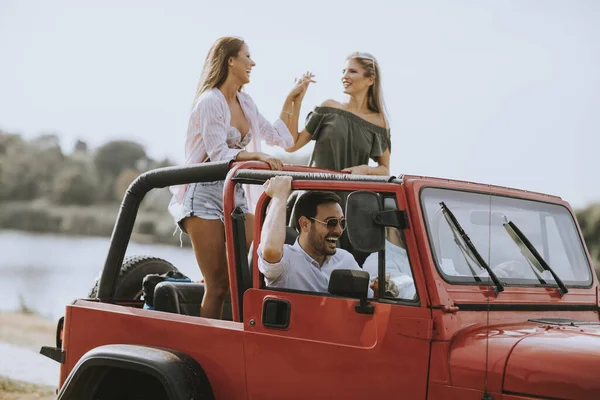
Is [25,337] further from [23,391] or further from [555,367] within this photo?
[555,367]

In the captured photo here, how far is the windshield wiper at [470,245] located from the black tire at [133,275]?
242 centimetres

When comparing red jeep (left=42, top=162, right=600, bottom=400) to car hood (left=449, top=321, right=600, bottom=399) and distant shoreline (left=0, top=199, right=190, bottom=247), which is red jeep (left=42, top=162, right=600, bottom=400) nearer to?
car hood (left=449, top=321, right=600, bottom=399)

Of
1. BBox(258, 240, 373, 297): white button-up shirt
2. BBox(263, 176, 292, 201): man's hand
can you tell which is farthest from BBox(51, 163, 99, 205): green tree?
BBox(263, 176, 292, 201): man's hand

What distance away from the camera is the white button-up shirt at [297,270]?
12.3 ft

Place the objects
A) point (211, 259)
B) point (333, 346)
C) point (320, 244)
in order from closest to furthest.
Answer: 1. point (333, 346)
2. point (320, 244)
3. point (211, 259)

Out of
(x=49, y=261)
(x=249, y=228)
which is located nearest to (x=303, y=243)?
(x=249, y=228)

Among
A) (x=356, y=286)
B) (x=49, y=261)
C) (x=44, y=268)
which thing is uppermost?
(x=356, y=286)

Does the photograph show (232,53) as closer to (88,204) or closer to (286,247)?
(286,247)

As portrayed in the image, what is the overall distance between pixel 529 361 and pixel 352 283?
2.52 feet

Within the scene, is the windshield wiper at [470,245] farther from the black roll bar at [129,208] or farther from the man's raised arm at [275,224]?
the black roll bar at [129,208]

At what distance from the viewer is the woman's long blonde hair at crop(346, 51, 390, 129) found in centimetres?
574

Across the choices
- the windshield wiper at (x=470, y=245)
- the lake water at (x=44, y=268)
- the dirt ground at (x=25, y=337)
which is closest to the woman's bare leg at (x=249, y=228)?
the windshield wiper at (x=470, y=245)

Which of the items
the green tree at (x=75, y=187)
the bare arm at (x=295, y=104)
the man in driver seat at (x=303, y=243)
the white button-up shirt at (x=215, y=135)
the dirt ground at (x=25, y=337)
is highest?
the green tree at (x=75, y=187)

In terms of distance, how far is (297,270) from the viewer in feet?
12.8
